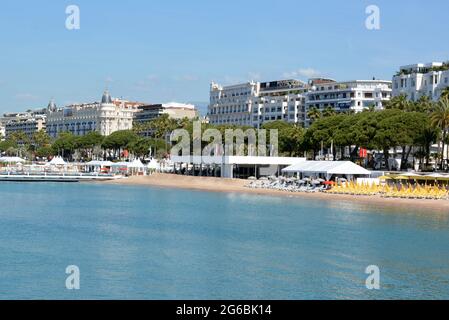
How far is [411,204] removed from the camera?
7094 cm

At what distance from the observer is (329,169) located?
88.3m

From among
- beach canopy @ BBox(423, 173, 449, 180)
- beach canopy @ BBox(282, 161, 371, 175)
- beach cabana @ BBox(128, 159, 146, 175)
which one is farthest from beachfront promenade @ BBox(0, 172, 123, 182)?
beach canopy @ BBox(423, 173, 449, 180)

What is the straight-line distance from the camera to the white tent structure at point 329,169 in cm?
8688

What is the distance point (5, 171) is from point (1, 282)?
10090cm

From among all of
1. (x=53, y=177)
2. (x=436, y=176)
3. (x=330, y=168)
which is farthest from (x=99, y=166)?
(x=436, y=176)

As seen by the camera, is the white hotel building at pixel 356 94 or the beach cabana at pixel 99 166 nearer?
the beach cabana at pixel 99 166

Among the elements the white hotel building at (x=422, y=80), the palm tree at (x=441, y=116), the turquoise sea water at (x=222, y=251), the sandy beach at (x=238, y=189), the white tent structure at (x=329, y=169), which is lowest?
the turquoise sea water at (x=222, y=251)

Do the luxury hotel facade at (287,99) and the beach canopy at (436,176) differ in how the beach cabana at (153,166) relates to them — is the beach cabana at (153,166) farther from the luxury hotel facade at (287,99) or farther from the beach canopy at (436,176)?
the beach canopy at (436,176)

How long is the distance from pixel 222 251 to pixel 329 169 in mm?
48297

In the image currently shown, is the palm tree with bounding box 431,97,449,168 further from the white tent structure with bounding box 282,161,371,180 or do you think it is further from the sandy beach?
the sandy beach

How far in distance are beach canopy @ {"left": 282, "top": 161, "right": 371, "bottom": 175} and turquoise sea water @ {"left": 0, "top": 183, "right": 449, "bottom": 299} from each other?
16294 mm

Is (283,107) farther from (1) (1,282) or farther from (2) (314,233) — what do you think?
(1) (1,282)

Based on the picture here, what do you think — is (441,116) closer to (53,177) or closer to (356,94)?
(356,94)

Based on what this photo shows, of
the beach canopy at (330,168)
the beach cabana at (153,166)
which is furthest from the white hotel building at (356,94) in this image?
the beach canopy at (330,168)
